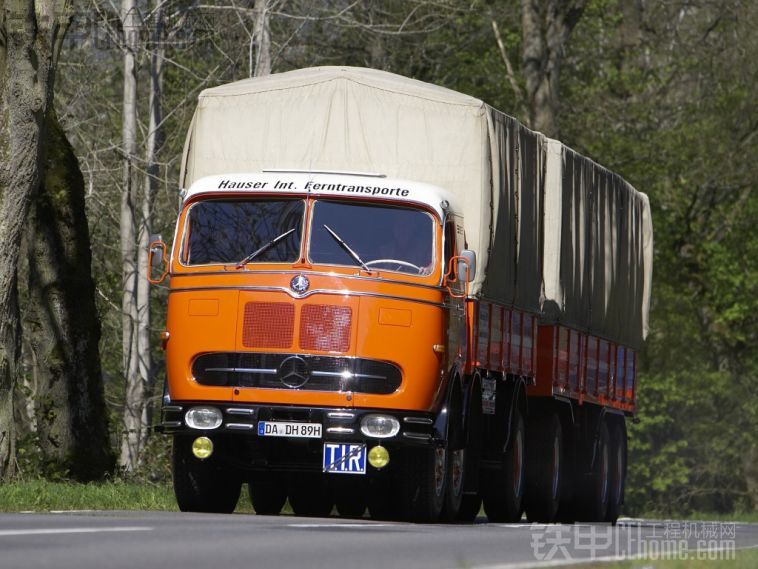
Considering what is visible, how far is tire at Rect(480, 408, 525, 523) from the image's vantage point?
19.5m

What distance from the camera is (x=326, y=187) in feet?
55.3

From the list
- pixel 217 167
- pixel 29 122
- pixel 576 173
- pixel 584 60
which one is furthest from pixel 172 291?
pixel 584 60

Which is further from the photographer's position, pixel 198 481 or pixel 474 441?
pixel 474 441

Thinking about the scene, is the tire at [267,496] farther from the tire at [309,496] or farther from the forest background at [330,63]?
the forest background at [330,63]

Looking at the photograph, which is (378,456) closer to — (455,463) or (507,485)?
(455,463)

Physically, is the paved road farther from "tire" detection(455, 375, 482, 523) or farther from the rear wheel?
"tire" detection(455, 375, 482, 523)

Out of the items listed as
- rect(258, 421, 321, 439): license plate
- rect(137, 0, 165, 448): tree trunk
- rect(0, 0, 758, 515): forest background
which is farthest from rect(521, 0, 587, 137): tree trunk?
rect(258, 421, 321, 439): license plate

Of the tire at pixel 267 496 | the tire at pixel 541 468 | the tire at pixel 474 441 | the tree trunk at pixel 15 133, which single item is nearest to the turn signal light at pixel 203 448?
the tire at pixel 474 441

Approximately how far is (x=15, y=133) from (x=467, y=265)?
5.16 meters

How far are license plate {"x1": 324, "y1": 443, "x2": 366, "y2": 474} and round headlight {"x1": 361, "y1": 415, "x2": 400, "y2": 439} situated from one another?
16 cm

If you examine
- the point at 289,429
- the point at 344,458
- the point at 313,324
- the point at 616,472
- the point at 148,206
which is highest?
the point at 148,206

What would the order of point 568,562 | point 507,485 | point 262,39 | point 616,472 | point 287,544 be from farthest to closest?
point 262,39, point 616,472, point 507,485, point 287,544, point 568,562

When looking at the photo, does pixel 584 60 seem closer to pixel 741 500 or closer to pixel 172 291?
pixel 741 500

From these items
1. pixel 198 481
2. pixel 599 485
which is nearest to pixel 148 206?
pixel 599 485
